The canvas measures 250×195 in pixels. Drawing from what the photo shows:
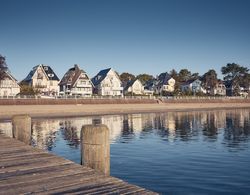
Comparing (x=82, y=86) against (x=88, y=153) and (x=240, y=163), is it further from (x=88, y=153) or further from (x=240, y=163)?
(x=88, y=153)

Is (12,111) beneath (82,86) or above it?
beneath

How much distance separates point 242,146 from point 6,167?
70.6ft

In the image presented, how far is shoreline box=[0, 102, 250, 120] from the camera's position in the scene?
218ft

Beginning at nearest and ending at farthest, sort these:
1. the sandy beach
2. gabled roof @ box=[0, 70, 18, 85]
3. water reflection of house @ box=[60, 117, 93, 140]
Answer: water reflection of house @ box=[60, 117, 93, 140] < the sandy beach < gabled roof @ box=[0, 70, 18, 85]

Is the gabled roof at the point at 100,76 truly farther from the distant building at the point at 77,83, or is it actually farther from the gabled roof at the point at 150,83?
the gabled roof at the point at 150,83

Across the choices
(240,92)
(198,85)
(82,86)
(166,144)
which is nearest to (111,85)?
(82,86)

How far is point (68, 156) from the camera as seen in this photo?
71.1ft

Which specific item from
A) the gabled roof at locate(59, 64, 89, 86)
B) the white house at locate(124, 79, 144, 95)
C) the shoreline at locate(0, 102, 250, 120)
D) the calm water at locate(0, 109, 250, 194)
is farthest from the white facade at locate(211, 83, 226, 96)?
the calm water at locate(0, 109, 250, 194)

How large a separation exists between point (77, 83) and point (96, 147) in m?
98.3

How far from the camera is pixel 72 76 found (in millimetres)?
108562

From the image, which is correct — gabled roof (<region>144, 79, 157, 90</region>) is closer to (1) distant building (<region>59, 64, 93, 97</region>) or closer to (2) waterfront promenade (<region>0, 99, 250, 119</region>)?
(2) waterfront promenade (<region>0, 99, 250, 119</region>)

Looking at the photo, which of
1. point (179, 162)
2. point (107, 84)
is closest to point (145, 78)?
point (107, 84)

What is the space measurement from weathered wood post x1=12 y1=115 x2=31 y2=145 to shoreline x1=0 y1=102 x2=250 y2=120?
46.3 meters

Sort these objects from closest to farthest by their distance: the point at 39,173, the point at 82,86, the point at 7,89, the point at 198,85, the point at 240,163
Answer: the point at 39,173 → the point at 240,163 → the point at 7,89 → the point at 82,86 → the point at 198,85
